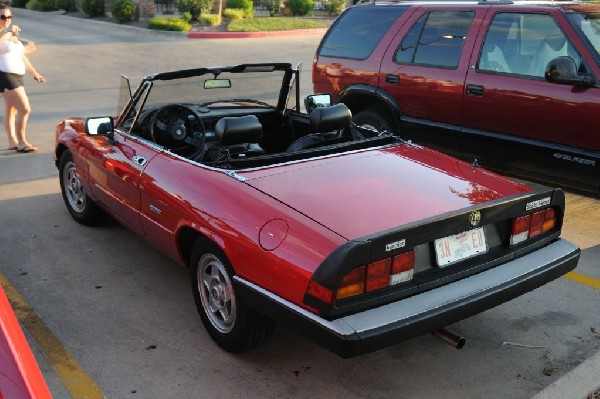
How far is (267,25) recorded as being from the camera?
2398 centimetres

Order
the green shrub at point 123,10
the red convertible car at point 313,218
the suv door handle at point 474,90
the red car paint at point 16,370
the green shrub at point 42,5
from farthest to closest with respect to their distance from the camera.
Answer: the green shrub at point 42,5, the green shrub at point 123,10, the suv door handle at point 474,90, the red convertible car at point 313,218, the red car paint at point 16,370

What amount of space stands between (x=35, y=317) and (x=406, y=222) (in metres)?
2.57

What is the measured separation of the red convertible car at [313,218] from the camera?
3.15 m

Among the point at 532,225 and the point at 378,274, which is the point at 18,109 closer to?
the point at 378,274

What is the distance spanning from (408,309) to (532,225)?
1.14m

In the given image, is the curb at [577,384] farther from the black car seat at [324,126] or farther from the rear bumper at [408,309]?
the black car seat at [324,126]

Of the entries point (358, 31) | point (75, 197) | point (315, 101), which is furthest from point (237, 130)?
point (358, 31)

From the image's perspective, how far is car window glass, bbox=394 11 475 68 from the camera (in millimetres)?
6648

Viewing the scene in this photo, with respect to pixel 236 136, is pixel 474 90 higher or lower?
higher

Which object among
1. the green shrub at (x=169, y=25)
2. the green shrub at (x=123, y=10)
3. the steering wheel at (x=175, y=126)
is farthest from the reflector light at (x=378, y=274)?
the green shrub at (x=123, y=10)

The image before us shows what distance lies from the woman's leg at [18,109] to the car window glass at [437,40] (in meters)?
4.50

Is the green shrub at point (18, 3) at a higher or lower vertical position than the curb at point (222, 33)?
higher

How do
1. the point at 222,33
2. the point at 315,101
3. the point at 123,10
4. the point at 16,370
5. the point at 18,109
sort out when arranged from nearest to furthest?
the point at 16,370 → the point at 315,101 → the point at 18,109 → the point at 222,33 → the point at 123,10

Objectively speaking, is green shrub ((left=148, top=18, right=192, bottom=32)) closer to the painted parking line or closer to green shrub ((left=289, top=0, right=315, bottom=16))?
green shrub ((left=289, top=0, right=315, bottom=16))
